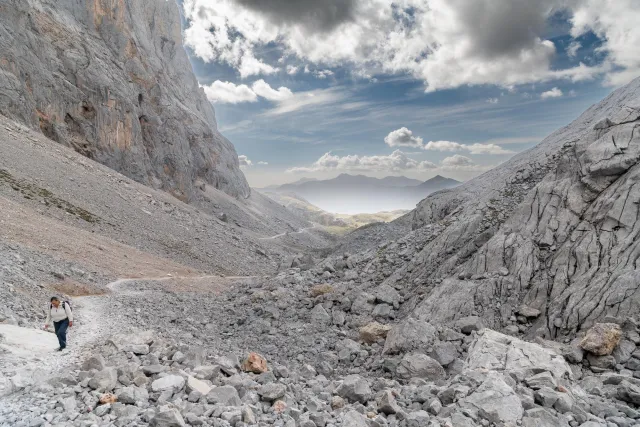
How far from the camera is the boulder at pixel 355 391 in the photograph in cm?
1178

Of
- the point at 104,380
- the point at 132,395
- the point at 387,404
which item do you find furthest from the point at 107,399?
the point at 387,404

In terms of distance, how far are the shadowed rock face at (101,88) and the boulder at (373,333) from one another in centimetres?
8533

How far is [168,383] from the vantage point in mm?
10609

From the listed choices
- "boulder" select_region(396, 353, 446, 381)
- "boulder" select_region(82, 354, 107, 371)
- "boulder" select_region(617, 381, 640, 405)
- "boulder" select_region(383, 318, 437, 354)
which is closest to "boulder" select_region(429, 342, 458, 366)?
"boulder" select_region(383, 318, 437, 354)

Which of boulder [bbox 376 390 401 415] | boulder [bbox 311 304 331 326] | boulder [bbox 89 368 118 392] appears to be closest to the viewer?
boulder [bbox 89 368 118 392]

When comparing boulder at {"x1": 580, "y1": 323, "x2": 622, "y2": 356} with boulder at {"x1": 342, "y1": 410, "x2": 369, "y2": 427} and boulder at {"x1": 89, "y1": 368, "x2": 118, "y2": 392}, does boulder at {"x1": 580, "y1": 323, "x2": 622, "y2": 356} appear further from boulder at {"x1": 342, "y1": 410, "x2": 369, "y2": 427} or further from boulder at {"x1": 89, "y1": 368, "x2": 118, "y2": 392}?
boulder at {"x1": 89, "y1": 368, "x2": 118, "y2": 392}

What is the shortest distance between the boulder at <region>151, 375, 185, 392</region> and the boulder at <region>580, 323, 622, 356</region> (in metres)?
15.1

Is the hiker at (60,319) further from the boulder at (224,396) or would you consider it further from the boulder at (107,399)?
the boulder at (224,396)

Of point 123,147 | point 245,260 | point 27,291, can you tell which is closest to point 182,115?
point 123,147

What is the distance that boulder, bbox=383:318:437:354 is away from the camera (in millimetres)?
17359

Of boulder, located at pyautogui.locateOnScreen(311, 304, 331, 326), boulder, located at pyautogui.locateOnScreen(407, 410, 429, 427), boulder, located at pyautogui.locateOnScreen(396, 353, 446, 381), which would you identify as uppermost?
boulder, located at pyautogui.locateOnScreen(311, 304, 331, 326)

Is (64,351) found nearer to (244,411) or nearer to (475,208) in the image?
(244,411)

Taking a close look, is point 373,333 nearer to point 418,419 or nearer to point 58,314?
point 418,419

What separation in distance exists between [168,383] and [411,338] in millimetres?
11589
